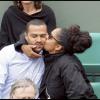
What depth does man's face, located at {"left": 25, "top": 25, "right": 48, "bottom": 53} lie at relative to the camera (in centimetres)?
236

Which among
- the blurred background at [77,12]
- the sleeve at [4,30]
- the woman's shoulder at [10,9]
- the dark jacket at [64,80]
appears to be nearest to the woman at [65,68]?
the dark jacket at [64,80]

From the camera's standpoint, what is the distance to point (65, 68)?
2262 millimetres

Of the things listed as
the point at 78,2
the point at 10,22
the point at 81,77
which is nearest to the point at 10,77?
the point at 81,77

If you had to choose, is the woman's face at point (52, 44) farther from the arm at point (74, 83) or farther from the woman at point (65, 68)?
the arm at point (74, 83)

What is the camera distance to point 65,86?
2289 millimetres

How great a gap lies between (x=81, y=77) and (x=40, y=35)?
1.27 feet

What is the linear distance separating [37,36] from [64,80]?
339 mm

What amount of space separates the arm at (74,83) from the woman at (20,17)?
34.2 inches

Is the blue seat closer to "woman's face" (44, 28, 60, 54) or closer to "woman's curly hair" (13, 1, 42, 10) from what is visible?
"woman's curly hair" (13, 1, 42, 10)

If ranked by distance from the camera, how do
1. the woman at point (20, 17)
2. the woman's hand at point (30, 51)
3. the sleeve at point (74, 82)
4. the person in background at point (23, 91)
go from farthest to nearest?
the woman at point (20, 17), the woman's hand at point (30, 51), the sleeve at point (74, 82), the person in background at point (23, 91)

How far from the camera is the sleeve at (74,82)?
2.23 metres

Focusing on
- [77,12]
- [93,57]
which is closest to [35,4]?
[77,12]

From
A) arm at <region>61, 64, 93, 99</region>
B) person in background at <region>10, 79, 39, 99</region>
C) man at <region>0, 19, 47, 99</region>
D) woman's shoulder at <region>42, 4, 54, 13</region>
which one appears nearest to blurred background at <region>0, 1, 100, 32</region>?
woman's shoulder at <region>42, 4, 54, 13</region>

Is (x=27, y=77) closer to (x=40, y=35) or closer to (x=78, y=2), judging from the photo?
(x=40, y=35)
